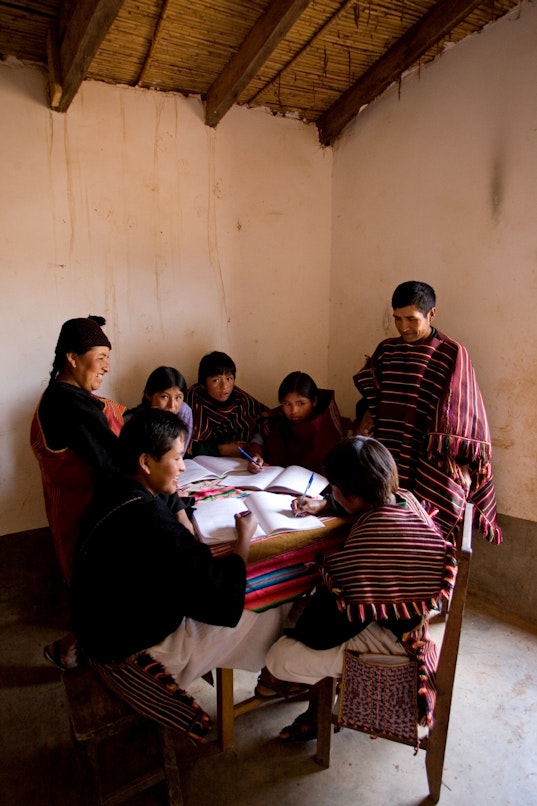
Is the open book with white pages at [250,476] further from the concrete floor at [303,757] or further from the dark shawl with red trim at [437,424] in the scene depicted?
the concrete floor at [303,757]

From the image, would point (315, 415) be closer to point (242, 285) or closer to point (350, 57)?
point (242, 285)

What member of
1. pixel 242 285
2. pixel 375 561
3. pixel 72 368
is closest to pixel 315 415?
pixel 242 285

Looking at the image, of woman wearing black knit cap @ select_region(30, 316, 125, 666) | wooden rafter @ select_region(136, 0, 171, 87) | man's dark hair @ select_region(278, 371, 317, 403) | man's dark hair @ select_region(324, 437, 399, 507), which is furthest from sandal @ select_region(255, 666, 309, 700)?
wooden rafter @ select_region(136, 0, 171, 87)

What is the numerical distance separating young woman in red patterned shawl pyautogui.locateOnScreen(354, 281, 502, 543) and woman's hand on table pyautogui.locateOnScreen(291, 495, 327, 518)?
0.70 metres

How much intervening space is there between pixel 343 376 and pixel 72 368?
2271mm

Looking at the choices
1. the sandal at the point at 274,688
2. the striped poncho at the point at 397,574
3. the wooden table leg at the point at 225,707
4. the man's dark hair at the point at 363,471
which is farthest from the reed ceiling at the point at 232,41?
the sandal at the point at 274,688

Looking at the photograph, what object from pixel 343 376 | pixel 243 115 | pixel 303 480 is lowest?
pixel 303 480

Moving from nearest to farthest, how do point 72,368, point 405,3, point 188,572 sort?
point 188,572
point 72,368
point 405,3

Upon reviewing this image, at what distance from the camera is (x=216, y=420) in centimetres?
327

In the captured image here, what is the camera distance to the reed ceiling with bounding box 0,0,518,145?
242 cm

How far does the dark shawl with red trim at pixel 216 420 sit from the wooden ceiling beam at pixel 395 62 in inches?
81.2

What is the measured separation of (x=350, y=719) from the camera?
5.24 feet

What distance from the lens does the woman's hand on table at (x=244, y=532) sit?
1553mm

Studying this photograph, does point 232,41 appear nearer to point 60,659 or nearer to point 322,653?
point 322,653
